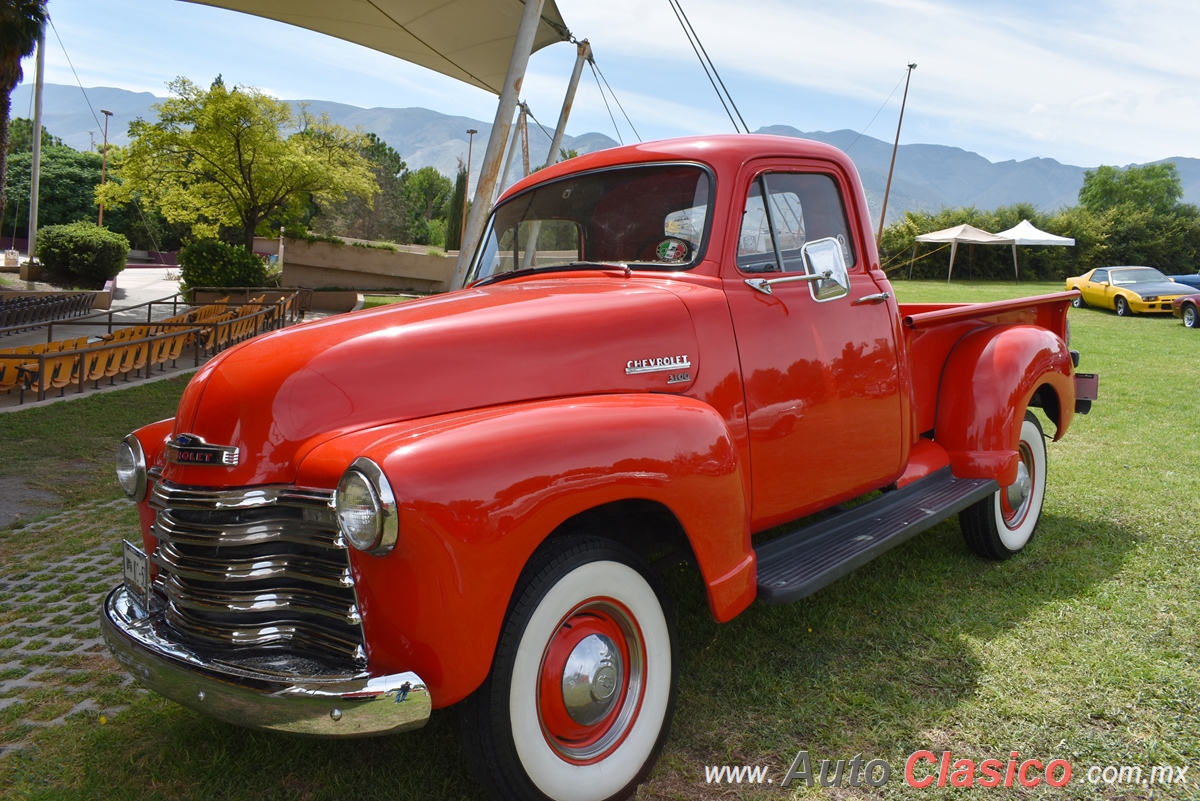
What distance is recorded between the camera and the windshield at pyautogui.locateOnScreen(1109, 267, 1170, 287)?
22016 mm

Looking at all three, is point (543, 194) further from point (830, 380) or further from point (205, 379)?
point (205, 379)

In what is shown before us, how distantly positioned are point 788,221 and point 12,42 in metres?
19.6

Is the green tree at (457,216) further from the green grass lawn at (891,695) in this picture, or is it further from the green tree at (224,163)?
the green grass lawn at (891,695)

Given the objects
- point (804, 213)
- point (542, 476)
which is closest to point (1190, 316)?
point (804, 213)

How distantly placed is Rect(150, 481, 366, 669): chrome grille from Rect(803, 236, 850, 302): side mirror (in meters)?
2.16

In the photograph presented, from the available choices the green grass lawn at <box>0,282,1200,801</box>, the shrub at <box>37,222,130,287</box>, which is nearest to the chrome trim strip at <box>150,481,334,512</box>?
the green grass lawn at <box>0,282,1200,801</box>

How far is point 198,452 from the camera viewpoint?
2.46 metres

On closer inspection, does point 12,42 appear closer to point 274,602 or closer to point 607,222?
point 607,222

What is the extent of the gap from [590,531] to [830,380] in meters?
1.42

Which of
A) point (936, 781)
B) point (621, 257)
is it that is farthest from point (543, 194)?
point (936, 781)

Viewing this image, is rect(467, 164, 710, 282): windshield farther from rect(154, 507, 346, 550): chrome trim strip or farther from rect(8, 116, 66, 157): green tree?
rect(8, 116, 66, 157): green tree

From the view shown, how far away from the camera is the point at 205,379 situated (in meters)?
2.65

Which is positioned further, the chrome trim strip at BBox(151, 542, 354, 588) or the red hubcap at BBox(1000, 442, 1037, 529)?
the red hubcap at BBox(1000, 442, 1037, 529)

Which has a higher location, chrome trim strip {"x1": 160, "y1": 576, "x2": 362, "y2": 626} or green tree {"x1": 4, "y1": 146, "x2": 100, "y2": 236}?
green tree {"x1": 4, "y1": 146, "x2": 100, "y2": 236}
